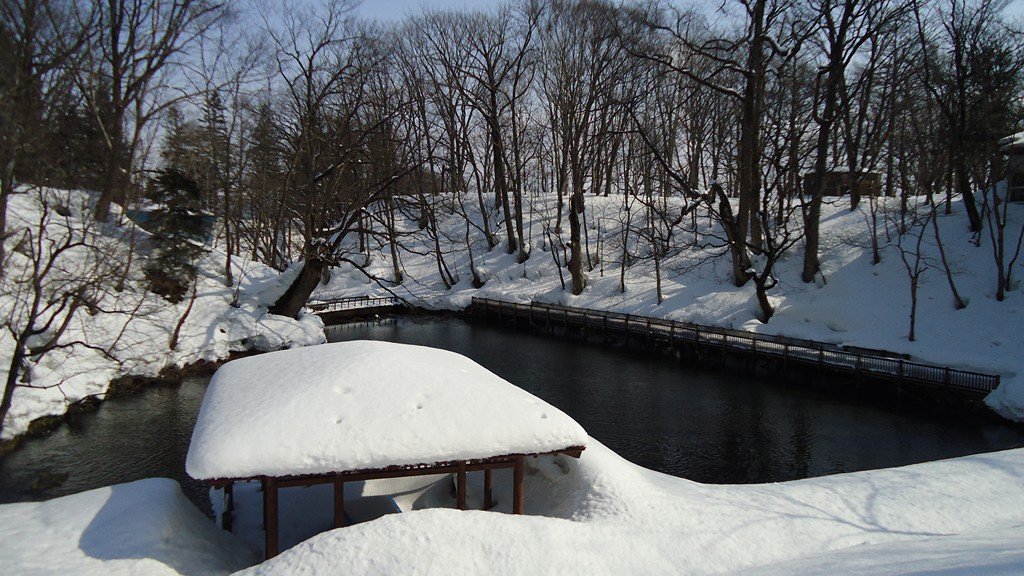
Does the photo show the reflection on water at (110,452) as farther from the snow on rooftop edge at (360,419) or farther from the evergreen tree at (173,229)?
the evergreen tree at (173,229)

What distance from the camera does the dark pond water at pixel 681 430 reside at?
13.8 m

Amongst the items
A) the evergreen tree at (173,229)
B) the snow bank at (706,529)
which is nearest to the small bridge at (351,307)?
the evergreen tree at (173,229)

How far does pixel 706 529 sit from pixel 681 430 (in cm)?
758

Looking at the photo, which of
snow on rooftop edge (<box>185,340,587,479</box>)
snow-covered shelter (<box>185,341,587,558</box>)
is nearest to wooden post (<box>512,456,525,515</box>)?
snow-covered shelter (<box>185,341,587,558</box>)

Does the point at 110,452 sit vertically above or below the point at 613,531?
below

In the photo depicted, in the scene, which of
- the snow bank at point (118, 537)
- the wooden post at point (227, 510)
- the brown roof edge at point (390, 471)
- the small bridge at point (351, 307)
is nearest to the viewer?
the snow bank at point (118, 537)

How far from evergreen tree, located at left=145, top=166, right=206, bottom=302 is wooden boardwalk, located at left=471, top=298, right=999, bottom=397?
16.9 metres

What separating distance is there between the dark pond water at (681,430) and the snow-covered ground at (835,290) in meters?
3.38

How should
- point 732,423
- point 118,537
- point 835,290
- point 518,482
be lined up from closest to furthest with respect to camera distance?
point 118,537 → point 518,482 → point 732,423 → point 835,290

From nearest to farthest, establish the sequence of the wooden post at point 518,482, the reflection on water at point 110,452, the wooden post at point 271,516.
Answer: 1. the wooden post at point 271,516
2. the wooden post at point 518,482
3. the reflection on water at point 110,452

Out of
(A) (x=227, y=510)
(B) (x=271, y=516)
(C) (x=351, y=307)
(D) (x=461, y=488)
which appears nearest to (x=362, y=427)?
(B) (x=271, y=516)

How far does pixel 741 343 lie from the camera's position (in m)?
23.8

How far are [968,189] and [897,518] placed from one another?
24136 mm

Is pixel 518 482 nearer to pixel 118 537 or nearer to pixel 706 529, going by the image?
pixel 706 529
